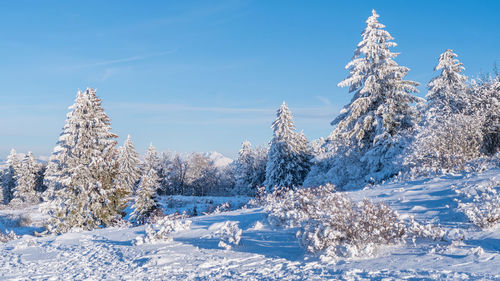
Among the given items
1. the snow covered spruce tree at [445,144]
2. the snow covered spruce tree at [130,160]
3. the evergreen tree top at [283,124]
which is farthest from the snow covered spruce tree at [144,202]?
the snow covered spruce tree at [130,160]

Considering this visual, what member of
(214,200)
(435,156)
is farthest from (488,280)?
(214,200)

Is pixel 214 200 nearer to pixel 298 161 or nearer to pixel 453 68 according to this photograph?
pixel 298 161

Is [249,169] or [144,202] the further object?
[249,169]

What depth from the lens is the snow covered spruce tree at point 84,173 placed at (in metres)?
19.1

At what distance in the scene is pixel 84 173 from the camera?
19.3 m

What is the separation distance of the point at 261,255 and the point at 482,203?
4165 mm

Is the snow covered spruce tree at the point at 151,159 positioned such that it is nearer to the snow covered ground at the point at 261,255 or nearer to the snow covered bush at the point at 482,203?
the snow covered ground at the point at 261,255

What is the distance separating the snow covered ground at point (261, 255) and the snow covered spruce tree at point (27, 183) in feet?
156

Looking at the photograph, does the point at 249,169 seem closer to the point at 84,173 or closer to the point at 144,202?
the point at 144,202

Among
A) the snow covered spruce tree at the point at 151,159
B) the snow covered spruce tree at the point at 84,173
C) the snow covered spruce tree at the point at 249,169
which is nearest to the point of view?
the snow covered spruce tree at the point at 84,173

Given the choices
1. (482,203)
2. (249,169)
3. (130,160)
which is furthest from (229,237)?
(130,160)

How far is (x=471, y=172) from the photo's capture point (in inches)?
382

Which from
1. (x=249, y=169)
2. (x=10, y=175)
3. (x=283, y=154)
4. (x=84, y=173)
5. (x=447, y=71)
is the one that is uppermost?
(x=447, y=71)

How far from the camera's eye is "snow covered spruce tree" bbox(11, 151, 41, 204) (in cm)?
5106
